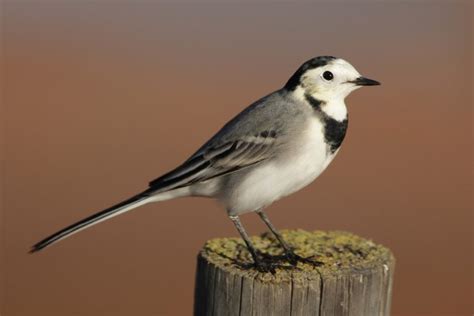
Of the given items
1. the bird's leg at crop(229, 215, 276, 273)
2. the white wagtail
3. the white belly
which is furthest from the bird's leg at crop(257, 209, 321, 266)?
the white belly

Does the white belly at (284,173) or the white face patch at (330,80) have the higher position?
the white face patch at (330,80)

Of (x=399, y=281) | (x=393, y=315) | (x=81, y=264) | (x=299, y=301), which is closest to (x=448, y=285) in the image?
(x=399, y=281)

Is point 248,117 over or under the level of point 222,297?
over

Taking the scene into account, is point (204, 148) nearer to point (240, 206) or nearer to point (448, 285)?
point (240, 206)

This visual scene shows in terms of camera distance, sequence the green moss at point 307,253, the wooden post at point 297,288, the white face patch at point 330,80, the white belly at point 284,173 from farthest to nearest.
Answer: the white face patch at point 330,80 < the white belly at point 284,173 < the green moss at point 307,253 < the wooden post at point 297,288

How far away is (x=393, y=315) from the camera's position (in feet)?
32.1

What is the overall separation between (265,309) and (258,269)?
374 millimetres

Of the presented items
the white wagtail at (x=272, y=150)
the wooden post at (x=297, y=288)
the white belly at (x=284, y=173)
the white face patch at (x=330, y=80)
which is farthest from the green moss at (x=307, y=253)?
the white face patch at (x=330, y=80)

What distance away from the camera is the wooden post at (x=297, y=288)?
4352mm

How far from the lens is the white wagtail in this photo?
17.1ft

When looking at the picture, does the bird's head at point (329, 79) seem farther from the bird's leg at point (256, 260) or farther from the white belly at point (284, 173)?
the bird's leg at point (256, 260)

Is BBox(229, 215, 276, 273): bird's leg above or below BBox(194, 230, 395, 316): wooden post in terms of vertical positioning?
above

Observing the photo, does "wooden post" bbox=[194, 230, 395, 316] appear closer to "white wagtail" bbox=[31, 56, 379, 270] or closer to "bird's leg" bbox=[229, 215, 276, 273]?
"bird's leg" bbox=[229, 215, 276, 273]

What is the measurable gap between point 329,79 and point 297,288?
174 cm
